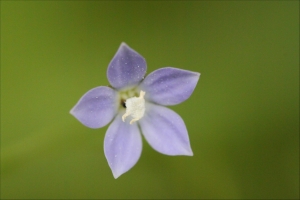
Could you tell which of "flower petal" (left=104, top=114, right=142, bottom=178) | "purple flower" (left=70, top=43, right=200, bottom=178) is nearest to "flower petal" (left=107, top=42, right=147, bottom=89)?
"purple flower" (left=70, top=43, right=200, bottom=178)

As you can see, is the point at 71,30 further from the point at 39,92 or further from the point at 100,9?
the point at 39,92

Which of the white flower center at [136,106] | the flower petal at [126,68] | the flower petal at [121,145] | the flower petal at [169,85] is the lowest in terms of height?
the flower petal at [121,145]

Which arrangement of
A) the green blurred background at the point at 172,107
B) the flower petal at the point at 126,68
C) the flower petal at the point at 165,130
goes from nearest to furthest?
1. the flower petal at the point at 126,68
2. the flower petal at the point at 165,130
3. the green blurred background at the point at 172,107

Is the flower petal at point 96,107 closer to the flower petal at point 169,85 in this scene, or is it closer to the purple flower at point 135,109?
the purple flower at point 135,109

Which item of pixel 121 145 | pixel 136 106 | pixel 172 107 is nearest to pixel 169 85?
pixel 136 106

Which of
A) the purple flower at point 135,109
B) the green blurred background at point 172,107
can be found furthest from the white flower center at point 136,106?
the green blurred background at point 172,107

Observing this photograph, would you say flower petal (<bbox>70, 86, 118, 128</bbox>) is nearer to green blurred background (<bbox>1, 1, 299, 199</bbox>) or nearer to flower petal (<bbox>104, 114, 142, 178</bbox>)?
flower petal (<bbox>104, 114, 142, 178</bbox>)

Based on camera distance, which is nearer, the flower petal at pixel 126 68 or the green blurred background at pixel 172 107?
the flower petal at pixel 126 68
